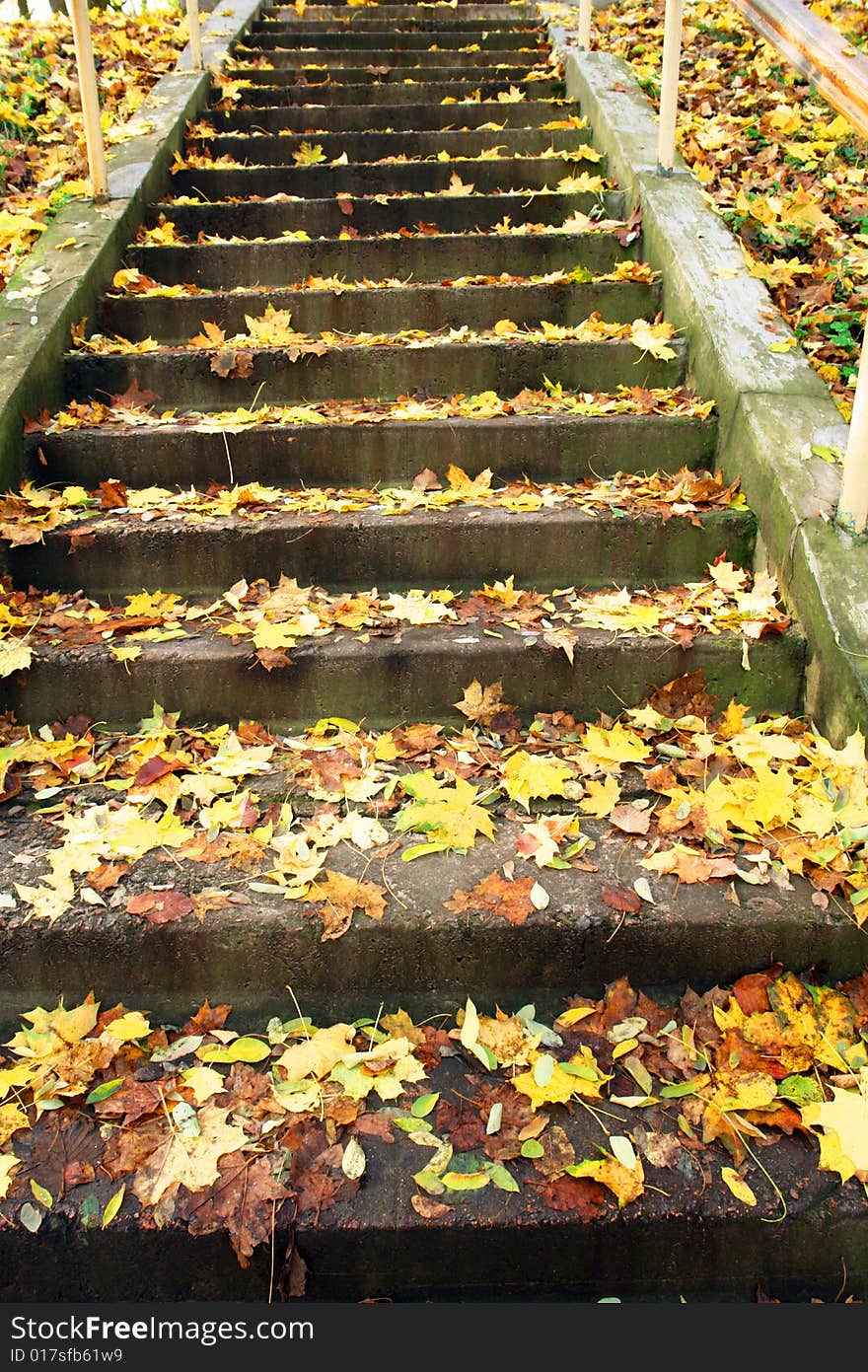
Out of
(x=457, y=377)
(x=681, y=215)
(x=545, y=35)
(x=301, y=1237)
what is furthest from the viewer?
(x=545, y=35)

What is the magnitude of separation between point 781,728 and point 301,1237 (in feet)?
5.14

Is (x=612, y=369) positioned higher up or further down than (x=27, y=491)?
higher up

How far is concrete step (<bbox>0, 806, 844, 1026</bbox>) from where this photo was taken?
6.24ft

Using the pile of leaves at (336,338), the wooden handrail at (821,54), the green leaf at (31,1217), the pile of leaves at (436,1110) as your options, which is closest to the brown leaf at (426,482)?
the pile of leaves at (336,338)

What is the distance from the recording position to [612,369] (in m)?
3.35

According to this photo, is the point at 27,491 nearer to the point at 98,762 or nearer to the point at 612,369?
the point at 98,762

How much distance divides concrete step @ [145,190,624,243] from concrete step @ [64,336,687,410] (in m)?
1.15

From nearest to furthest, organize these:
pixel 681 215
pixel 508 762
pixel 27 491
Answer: pixel 508 762
pixel 27 491
pixel 681 215

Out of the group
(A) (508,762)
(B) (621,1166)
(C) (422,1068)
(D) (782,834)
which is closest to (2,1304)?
(C) (422,1068)

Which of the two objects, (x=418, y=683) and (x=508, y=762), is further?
(x=418, y=683)

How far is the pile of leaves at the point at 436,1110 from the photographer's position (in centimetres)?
162

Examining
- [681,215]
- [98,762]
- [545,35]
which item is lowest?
[98,762]

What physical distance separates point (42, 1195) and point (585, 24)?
6086mm

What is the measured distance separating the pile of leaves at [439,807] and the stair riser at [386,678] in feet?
A: 0.17
